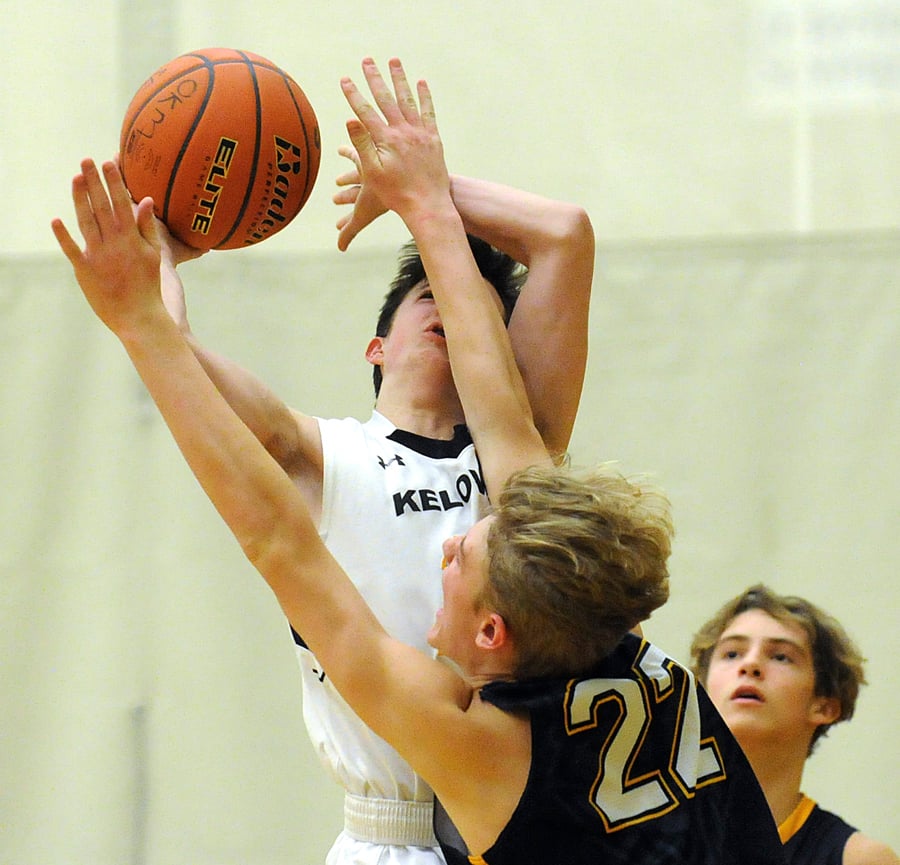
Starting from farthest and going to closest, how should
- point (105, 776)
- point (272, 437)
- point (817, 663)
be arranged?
1. point (105, 776)
2. point (817, 663)
3. point (272, 437)

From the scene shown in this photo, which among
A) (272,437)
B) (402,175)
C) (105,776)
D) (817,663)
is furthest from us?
(105,776)

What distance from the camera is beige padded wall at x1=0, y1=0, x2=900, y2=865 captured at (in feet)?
10.9

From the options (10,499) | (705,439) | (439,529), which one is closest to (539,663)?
Result: (439,529)

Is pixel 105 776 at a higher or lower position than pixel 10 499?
lower

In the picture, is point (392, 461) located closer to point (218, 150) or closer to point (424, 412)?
point (424, 412)

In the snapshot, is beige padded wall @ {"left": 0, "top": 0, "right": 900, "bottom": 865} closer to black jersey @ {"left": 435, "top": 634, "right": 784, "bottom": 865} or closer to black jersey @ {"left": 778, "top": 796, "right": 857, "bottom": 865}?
black jersey @ {"left": 778, "top": 796, "right": 857, "bottom": 865}

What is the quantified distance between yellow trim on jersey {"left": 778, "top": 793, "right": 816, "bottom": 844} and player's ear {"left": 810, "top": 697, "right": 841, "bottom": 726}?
0.51ft

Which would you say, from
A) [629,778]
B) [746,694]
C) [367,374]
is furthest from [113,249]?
[367,374]

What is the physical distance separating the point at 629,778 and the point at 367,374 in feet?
6.55

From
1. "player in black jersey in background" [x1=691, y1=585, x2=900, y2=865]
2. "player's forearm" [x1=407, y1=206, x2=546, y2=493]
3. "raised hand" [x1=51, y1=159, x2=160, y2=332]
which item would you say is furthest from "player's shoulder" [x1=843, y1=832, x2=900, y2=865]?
"raised hand" [x1=51, y1=159, x2=160, y2=332]

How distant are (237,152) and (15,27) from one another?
75.0 inches

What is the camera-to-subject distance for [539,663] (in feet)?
5.28

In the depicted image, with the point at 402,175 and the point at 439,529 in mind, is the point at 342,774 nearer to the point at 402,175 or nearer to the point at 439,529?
the point at 439,529

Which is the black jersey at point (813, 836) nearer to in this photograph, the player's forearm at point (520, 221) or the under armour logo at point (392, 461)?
the under armour logo at point (392, 461)
